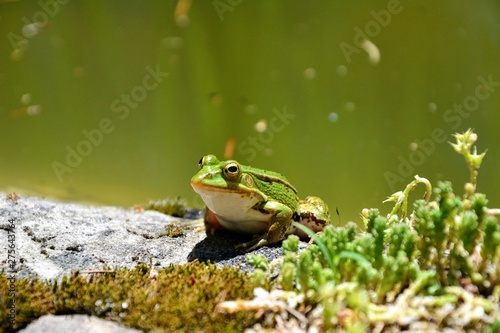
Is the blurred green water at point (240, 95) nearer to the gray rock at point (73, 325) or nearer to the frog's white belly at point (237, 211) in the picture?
the frog's white belly at point (237, 211)

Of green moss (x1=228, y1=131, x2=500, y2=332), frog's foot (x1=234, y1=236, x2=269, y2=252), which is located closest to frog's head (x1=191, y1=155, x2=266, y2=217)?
frog's foot (x1=234, y1=236, x2=269, y2=252)

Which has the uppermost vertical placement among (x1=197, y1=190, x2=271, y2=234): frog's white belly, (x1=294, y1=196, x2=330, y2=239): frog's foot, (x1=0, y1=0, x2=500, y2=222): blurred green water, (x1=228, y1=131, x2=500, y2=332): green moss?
(x1=0, y1=0, x2=500, y2=222): blurred green water

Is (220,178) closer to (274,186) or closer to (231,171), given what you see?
(231,171)

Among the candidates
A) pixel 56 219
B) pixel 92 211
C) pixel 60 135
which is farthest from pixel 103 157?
pixel 56 219

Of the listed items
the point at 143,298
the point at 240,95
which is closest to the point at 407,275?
the point at 143,298

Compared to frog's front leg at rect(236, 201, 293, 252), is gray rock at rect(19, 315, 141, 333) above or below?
below

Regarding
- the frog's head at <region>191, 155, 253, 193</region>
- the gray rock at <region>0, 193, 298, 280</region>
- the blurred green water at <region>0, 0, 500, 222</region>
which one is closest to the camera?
the gray rock at <region>0, 193, 298, 280</region>

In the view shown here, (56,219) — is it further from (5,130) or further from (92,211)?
(5,130)

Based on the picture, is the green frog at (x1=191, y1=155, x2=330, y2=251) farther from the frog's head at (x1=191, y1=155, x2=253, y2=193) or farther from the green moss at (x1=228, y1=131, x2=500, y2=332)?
the green moss at (x1=228, y1=131, x2=500, y2=332)
